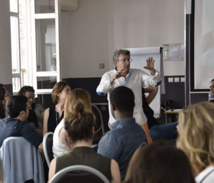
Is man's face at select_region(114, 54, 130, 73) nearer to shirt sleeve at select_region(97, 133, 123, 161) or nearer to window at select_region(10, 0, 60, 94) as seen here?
shirt sleeve at select_region(97, 133, 123, 161)

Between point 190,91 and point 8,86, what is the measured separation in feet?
9.86

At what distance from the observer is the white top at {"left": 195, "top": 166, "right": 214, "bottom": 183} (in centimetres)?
153

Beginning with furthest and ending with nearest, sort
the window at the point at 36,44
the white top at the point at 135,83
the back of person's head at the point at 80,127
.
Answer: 1. the window at the point at 36,44
2. the white top at the point at 135,83
3. the back of person's head at the point at 80,127

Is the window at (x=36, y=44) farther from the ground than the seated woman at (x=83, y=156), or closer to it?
farther from the ground

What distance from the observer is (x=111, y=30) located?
8852 mm

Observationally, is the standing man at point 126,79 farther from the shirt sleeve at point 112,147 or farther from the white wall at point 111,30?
the white wall at point 111,30

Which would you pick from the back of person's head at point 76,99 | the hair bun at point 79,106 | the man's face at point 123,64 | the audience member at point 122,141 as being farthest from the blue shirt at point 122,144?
the man's face at point 123,64

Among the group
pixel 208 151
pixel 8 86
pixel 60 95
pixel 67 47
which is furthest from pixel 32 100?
pixel 67 47

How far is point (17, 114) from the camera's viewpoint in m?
3.31

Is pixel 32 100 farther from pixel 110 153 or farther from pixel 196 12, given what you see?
pixel 196 12

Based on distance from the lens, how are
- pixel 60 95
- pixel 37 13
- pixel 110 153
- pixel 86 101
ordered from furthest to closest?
1. pixel 37 13
2. pixel 60 95
3. pixel 86 101
4. pixel 110 153

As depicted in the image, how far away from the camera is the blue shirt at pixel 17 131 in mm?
3111

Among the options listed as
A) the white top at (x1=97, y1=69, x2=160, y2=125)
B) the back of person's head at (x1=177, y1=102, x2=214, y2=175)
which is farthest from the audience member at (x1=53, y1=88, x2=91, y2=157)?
the back of person's head at (x1=177, y1=102, x2=214, y2=175)

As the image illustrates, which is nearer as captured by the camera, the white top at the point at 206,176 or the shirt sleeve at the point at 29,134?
the white top at the point at 206,176
